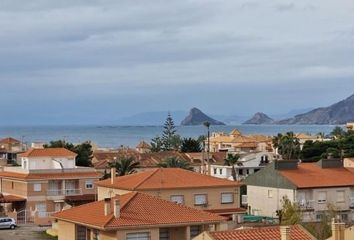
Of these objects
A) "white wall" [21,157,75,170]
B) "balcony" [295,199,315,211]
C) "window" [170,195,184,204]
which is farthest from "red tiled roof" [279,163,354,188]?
"white wall" [21,157,75,170]

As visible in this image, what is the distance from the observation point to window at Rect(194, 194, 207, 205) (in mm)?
58469

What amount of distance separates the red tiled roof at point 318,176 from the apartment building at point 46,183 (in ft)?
54.4

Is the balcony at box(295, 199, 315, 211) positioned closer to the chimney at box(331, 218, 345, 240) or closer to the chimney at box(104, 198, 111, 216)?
the chimney at box(104, 198, 111, 216)

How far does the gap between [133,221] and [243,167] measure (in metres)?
66.0

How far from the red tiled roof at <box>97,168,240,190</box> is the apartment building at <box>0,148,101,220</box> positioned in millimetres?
7515

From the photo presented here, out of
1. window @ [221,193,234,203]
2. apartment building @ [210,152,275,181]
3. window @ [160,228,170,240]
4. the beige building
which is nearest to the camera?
window @ [160,228,170,240]

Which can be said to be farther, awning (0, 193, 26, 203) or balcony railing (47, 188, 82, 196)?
balcony railing (47, 188, 82, 196)

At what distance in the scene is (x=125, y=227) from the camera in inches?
1422

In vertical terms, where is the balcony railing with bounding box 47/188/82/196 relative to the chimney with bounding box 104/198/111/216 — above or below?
above

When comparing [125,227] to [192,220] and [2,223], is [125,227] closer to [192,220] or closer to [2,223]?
[192,220]

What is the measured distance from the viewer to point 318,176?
Result: 67125 mm

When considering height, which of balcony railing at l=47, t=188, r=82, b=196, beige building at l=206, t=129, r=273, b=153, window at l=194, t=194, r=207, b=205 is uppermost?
beige building at l=206, t=129, r=273, b=153

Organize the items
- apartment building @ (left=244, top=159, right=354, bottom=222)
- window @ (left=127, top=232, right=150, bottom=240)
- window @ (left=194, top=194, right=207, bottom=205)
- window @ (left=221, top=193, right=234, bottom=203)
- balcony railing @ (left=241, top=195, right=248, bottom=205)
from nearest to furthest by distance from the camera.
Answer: window @ (left=127, top=232, right=150, bottom=240) → window @ (left=194, top=194, right=207, bottom=205) → window @ (left=221, top=193, right=234, bottom=203) → apartment building @ (left=244, top=159, right=354, bottom=222) → balcony railing @ (left=241, top=195, right=248, bottom=205)

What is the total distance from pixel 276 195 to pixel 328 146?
4448 centimetres
